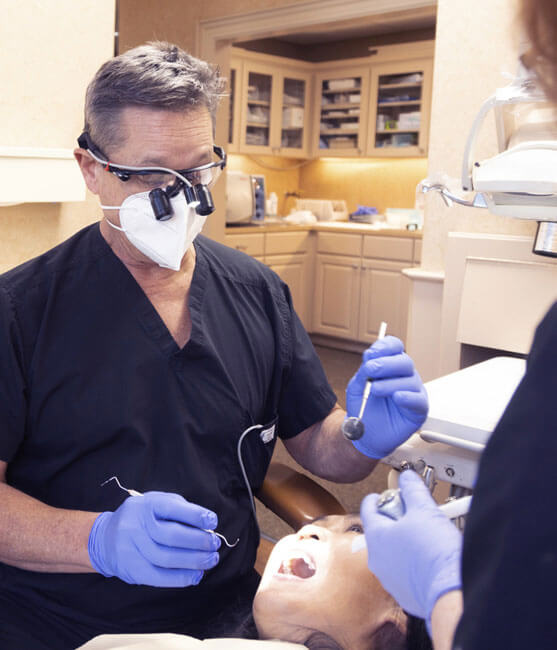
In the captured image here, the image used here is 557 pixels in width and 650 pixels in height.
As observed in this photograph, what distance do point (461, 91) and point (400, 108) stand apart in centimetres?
369

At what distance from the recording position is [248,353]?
4.79 ft

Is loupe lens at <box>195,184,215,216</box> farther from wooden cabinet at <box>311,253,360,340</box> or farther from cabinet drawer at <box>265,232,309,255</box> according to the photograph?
wooden cabinet at <box>311,253,360,340</box>

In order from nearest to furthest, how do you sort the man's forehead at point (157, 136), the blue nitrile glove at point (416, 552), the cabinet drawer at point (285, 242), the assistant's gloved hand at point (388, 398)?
the blue nitrile glove at point (416, 552), the assistant's gloved hand at point (388, 398), the man's forehead at point (157, 136), the cabinet drawer at point (285, 242)

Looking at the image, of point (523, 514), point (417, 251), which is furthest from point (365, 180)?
point (523, 514)

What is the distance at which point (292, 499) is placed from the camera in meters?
1.45

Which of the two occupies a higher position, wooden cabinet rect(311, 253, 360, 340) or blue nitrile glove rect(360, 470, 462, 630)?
blue nitrile glove rect(360, 470, 462, 630)

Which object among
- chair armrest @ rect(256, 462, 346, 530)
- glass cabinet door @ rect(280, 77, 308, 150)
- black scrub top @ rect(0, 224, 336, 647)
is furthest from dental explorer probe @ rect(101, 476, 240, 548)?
glass cabinet door @ rect(280, 77, 308, 150)

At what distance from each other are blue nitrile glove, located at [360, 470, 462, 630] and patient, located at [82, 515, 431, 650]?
300 millimetres

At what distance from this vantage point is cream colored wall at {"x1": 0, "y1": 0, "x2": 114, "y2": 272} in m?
2.08

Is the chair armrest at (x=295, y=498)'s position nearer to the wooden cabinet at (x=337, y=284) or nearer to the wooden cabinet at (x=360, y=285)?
the wooden cabinet at (x=360, y=285)

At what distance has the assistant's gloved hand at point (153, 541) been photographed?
111 cm

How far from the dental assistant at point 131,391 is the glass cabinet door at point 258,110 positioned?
465 centimetres

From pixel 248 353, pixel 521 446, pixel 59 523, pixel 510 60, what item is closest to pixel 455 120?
pixel 510 60

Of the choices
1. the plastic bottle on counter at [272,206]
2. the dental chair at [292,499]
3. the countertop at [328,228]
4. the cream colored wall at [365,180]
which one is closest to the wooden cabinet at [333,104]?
the cream colored wall at [365,180]
